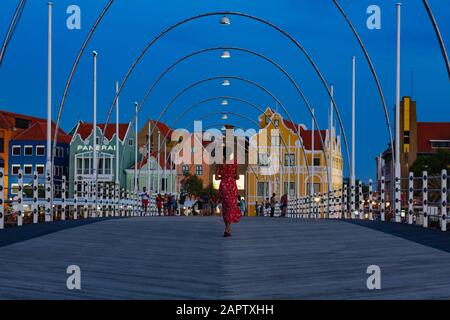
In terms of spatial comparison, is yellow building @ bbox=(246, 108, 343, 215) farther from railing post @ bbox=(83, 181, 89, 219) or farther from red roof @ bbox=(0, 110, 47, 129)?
railing post @ bbox=(83, 181, 89, 219)

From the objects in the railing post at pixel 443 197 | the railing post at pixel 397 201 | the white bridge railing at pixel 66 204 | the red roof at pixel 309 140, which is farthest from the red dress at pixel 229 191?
the red roof at pixel 309 140

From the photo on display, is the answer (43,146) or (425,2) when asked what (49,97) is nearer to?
(425,2)

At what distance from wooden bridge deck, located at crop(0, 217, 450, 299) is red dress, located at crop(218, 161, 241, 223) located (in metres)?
0.89

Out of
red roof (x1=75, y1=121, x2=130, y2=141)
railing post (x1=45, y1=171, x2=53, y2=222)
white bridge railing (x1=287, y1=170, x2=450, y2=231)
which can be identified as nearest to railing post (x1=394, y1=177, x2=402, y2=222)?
white bridge railing (x1=287, y1=170, x2=450, y2=231)

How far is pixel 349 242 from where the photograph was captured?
Answer: 760 inches

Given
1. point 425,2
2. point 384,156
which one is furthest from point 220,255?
point 384,156

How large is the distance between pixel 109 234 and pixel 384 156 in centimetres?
15531

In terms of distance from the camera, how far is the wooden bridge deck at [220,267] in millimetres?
10258

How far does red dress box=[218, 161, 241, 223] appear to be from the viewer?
21516 millimetres

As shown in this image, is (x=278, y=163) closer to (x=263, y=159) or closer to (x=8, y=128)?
(x=263, y=159)

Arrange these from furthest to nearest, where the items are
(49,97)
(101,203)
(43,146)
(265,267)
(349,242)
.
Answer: (43,146), (101,203), (49,97), (349,242), (265,267)

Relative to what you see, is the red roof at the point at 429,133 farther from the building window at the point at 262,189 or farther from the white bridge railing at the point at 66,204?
the white bridge railing at the point at 66,204
